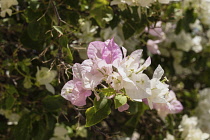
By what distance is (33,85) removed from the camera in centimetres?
118

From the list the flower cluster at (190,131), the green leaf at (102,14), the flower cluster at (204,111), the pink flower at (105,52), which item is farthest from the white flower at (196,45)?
the pink flower at (105,52)

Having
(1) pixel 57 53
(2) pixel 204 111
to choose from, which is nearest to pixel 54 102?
(1) pixel 57 53

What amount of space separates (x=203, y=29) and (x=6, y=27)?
4.14 feet

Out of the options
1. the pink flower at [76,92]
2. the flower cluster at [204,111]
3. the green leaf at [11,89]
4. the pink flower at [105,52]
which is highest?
the pink flower at [105,52]

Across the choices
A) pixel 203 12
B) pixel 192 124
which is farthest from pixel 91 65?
pixel 203 12

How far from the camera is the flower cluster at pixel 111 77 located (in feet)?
2.20

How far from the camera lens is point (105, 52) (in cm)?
71

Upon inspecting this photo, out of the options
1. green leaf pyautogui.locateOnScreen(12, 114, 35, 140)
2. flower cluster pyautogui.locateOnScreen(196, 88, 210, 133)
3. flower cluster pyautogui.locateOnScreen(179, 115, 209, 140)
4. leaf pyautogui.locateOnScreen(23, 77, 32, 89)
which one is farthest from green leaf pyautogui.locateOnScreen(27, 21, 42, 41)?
flower cluster pyautogui.locateOnScreen(196, 88, 210, 133)

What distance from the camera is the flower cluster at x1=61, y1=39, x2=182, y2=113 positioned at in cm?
67

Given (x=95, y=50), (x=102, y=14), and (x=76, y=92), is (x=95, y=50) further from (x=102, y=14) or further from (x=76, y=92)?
(x=102, y=14)

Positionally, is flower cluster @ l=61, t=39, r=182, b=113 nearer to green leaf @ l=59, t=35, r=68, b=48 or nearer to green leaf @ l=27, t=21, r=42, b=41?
green leaf @ l=59, t=35, r=68, b=48

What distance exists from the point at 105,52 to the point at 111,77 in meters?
0.07

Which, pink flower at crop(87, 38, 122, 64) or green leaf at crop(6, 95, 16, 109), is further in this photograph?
green leaf at crop(6, 95, 16, 109)

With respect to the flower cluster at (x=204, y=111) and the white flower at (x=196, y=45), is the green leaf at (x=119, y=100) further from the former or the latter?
the white flower at (x=196, y=45)
